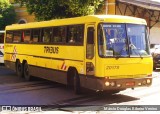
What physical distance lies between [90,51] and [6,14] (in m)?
26.0

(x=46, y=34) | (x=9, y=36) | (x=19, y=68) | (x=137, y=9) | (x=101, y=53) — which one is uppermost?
(x=137, y=9)

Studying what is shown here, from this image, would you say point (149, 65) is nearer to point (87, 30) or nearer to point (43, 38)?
point (87, 30)

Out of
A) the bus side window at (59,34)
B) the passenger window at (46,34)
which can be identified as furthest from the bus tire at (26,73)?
the bus side window at (59,34)

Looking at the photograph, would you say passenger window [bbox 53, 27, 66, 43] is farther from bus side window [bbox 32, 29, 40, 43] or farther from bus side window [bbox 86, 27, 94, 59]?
bus side window [bbox 86, 27, 94, 59]

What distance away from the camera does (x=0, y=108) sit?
11.2m

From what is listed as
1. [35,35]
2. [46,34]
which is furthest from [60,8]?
[46,34]

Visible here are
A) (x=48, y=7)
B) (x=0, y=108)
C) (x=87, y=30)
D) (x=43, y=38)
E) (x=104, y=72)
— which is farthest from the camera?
(x=48, y=7)

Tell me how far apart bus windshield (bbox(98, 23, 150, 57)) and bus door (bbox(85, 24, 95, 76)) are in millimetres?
357

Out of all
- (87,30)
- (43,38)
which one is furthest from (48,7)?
A: (87,30)

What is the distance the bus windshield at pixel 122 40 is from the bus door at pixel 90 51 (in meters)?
0.36

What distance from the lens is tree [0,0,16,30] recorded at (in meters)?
36.7

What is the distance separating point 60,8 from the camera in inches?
1000

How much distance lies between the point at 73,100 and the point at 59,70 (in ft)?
8.18

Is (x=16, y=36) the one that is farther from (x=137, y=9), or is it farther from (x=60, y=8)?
(x=137, y=9)
